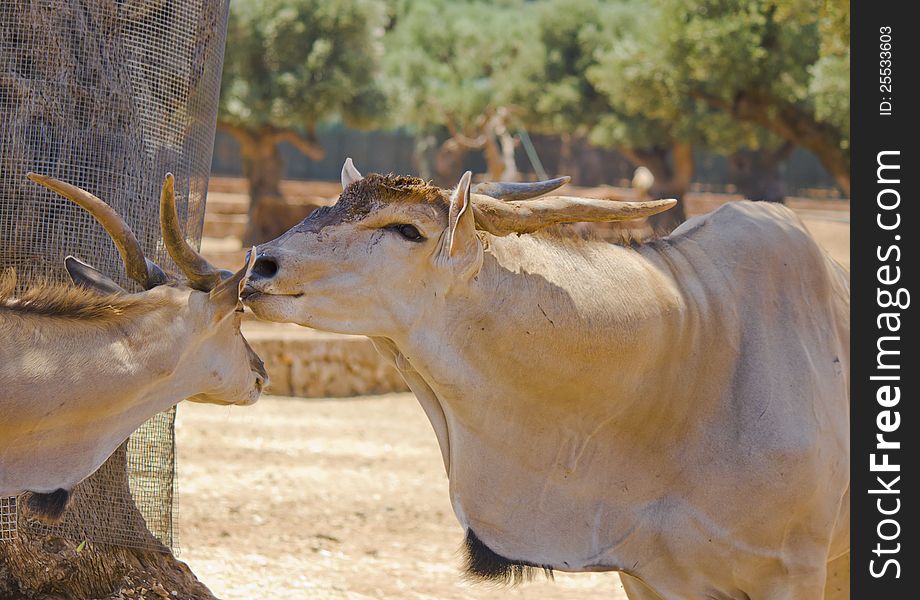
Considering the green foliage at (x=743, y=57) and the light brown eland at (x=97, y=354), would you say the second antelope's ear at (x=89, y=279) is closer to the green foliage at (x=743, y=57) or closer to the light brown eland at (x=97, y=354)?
the light brown eland at (x=97, y=354)

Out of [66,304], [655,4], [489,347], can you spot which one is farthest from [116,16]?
[655,4]

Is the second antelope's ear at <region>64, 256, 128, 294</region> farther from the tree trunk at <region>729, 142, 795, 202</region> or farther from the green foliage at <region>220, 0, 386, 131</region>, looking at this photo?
the tree trunk at <region>729, 142, 795, 202</region>

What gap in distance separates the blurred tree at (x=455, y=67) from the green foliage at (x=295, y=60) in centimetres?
501

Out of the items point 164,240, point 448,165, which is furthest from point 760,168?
point 164,240

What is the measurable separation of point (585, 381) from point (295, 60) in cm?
2389

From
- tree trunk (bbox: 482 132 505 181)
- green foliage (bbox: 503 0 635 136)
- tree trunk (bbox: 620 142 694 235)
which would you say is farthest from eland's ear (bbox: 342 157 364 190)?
green foliage (bbox: 503 0 635 136)

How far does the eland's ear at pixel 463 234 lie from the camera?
336 cm

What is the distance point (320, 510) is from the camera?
26.7ft

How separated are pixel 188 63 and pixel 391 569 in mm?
3135

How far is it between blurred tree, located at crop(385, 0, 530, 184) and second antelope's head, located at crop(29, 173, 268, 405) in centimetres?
2746

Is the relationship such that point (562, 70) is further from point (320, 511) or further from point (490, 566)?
point (490, 566)

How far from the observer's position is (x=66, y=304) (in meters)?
3.86

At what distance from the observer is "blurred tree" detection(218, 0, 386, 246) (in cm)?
2605
